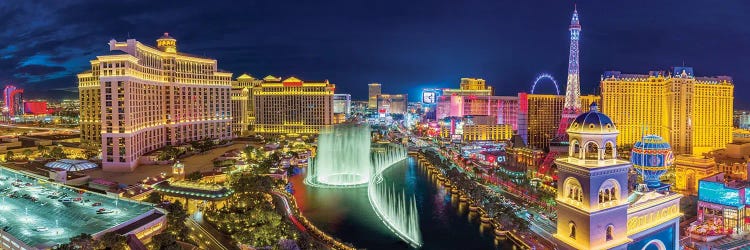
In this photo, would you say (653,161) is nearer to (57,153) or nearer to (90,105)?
(57,153)

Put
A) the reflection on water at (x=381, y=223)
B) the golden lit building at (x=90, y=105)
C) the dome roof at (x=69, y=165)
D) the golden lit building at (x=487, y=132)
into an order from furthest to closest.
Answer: the golden lit building at (x=487, y=132)
the golden lit building at (x=90, y=105)
the dome roof at (x=69, y=165)
the reflection on water at (x=381, y=223)

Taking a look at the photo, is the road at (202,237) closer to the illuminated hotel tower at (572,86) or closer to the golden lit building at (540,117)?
the illuminated hotel tower at (572,86)

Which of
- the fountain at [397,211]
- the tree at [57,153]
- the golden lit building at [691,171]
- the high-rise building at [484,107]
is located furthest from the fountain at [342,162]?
the high-rise building at [484,107]

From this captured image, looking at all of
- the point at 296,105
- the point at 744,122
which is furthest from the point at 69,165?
the point at 744,122

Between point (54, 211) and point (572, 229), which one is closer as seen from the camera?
point (572, 229)

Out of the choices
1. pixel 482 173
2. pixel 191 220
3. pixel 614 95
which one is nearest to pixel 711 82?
pixel 614 95

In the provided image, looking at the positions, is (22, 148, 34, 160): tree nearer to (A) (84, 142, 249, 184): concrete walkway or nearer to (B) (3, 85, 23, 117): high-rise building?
(A) (84, 142, 249, 184): concrete walkway
